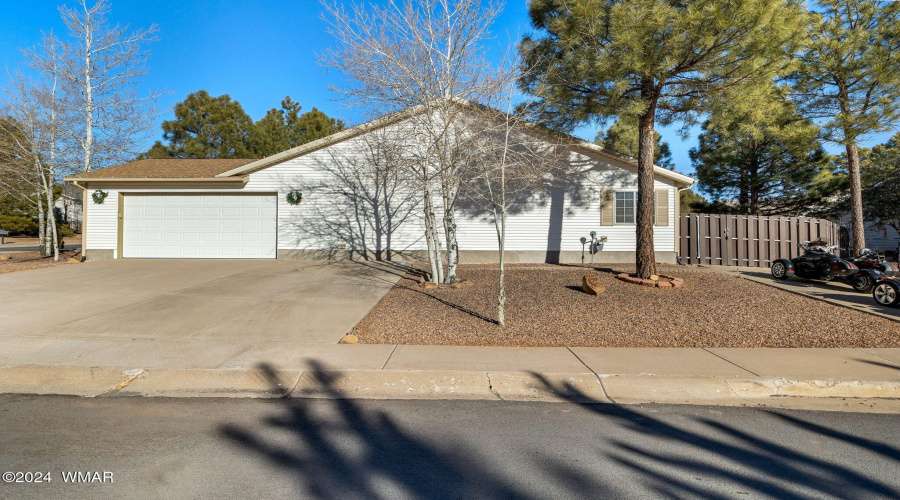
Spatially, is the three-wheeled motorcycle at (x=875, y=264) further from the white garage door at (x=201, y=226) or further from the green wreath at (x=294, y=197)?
the white garage door at (x=201, y=226)

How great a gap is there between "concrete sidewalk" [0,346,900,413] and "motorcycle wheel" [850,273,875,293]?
5.64 m

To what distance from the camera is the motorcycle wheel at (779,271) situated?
40.2 ft

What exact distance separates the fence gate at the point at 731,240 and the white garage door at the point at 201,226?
1344 cm

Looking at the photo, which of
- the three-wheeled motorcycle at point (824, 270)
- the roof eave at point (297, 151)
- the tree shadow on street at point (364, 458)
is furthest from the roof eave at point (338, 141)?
the tree shadow on street at point (364, 458)

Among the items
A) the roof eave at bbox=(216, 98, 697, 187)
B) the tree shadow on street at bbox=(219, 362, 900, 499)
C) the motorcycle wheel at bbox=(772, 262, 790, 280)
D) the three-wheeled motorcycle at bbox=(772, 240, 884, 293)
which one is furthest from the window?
the tree shadow on street at bbox=(219, 362, 900, 499)

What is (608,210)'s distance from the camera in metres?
15.2

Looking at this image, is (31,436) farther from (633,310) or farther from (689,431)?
(633,310)

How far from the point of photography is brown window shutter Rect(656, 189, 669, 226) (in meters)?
15.1

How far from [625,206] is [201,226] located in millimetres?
13622

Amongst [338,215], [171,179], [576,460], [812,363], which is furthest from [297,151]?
[812,363]

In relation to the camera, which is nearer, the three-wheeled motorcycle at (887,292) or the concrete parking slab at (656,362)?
the concrete parking slab at (656,362)

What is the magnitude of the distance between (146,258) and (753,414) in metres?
16.8

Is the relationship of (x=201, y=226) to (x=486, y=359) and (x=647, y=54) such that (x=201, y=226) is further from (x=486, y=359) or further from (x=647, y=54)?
(x=647, y=54)

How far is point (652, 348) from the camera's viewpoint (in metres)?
6.74
